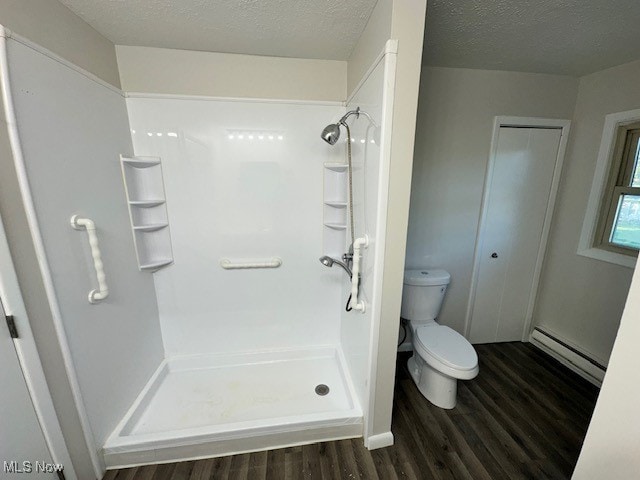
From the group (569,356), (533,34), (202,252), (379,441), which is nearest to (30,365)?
(202,252)

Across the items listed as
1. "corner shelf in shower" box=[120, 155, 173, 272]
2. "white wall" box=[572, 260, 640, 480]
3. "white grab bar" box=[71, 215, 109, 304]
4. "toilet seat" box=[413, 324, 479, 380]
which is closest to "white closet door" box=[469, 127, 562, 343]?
"toilet seat" box=[413, 324, 479, 380]

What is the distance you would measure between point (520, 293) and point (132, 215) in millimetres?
3161

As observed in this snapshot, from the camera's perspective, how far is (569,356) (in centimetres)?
201

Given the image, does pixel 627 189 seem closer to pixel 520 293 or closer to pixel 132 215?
pixel 520 293

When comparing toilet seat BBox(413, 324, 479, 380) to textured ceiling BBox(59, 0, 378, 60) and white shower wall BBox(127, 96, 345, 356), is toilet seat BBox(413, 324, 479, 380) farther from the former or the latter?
textured ceiling BBox(59, 0, 378, 60)

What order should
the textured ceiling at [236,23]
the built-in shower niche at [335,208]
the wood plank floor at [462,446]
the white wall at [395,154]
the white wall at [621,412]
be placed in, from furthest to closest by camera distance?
→ the built-in shower niche at [335,208] → the wood plank floor at [462,446] → the textured ceiling at [236,23] → the white wall at [395,154] → the white wall at [621,412]

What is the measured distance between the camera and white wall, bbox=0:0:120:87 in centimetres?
95

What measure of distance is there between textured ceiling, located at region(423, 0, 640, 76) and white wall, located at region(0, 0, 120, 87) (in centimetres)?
169

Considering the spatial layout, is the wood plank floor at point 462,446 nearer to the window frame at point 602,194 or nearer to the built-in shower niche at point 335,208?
the window frame at point 602,194

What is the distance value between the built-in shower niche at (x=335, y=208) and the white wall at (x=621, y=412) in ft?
4.57

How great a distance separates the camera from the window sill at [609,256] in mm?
1698

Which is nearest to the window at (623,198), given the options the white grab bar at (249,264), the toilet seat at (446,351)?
the toilet seat at (446,351)

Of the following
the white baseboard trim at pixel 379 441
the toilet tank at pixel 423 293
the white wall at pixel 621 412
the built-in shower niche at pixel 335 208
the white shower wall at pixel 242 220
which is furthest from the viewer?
the toilet tank at pixel 423 293

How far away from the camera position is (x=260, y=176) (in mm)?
1783
